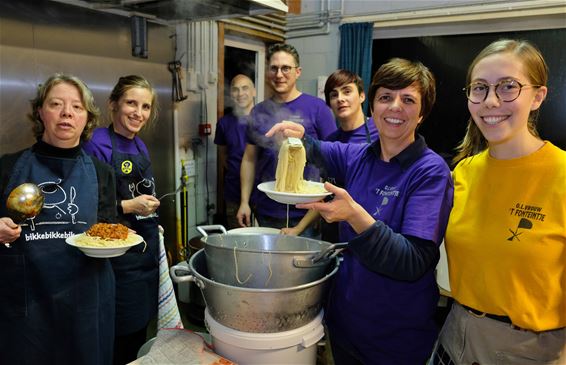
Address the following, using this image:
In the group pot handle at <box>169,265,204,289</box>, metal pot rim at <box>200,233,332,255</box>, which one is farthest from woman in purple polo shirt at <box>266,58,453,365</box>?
pot handle at <box>169,265,204,289</box>

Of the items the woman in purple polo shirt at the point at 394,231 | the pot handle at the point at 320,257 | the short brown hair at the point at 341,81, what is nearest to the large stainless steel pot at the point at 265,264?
the pot handle at the point at 320,257

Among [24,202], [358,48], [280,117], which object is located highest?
[358,48]

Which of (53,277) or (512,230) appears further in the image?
(53,277)

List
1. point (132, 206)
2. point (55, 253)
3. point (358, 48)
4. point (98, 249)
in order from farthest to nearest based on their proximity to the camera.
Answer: point (358, 48), point (132, 206), point (55, 253), point (98, 249)

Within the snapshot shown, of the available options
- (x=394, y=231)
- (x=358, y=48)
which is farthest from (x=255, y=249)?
(x=358, y=48)

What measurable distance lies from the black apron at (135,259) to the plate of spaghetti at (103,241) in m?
0.36

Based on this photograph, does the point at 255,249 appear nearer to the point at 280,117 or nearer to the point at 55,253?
the point at 55,253

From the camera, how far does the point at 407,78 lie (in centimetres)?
130

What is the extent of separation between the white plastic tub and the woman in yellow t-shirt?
0.49m

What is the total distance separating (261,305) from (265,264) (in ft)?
0.64

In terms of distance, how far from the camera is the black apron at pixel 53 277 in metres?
1.54

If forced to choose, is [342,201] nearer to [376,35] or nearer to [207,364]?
[207,364]

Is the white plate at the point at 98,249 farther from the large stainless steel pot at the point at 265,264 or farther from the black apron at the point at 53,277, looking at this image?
the large stainless steel pot at the point at 265,264

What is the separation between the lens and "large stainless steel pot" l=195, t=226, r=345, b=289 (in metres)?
Answer: 1.24
